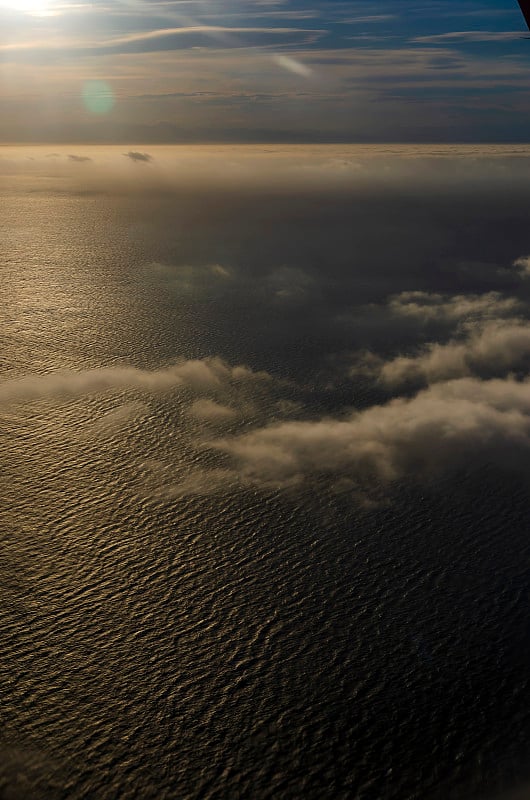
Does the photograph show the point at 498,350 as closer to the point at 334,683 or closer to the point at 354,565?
the point at 354,565

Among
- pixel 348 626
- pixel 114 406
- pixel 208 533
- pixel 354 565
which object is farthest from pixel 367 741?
pixel 114 406

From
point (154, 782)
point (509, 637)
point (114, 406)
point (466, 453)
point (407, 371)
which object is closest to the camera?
point (154, 782)

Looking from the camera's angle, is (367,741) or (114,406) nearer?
(367,741)

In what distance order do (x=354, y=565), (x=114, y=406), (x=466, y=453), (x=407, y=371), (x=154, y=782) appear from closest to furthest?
(x=154, y=782) → (x=354, y=565) → (x=466, y=453) → (x=114, y=406) → (x=407, y=371)

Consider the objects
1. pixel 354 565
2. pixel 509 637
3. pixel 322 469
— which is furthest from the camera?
pixel 322 469

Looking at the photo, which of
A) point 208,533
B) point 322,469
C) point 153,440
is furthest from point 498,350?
point 208,533

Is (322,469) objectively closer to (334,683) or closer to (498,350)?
(334,683)

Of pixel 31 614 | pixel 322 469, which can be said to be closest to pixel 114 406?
pixel 322 469

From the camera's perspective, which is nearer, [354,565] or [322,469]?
[354,565]

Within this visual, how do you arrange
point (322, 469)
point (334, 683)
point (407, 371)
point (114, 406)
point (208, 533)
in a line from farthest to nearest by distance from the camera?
point (407, 371)
point (114, 406)
point (322, 469)
point (208, 533)
point (334, 683)
